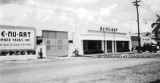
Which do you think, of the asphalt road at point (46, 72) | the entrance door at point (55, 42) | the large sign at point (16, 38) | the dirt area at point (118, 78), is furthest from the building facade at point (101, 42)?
the dirt area at point (118, 78)

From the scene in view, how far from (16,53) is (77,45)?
45.1ft

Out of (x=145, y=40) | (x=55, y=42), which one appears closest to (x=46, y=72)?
(x=55, y=42)

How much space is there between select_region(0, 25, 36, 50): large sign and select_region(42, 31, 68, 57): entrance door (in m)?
3.42

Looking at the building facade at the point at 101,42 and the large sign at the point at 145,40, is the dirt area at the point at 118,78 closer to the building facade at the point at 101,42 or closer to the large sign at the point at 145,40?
the building facade at the point at 101,42

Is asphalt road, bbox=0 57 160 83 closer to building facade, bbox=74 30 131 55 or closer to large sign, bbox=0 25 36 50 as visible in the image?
large sign, bbox=0 25 36 50

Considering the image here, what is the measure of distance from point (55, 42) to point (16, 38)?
299 inches

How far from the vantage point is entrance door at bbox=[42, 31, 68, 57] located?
107ft

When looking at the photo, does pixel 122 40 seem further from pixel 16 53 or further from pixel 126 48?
pixel 16 53

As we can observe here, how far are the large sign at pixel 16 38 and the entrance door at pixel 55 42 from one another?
3.42 meters

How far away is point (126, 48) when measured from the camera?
52.4 meters

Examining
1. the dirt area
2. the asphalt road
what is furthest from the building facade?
the dirt area

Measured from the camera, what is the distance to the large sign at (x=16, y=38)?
1038 inches

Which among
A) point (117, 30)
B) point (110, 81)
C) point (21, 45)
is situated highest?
point (117, 30)

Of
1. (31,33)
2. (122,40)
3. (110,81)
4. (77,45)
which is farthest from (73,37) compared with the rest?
(110,81)
